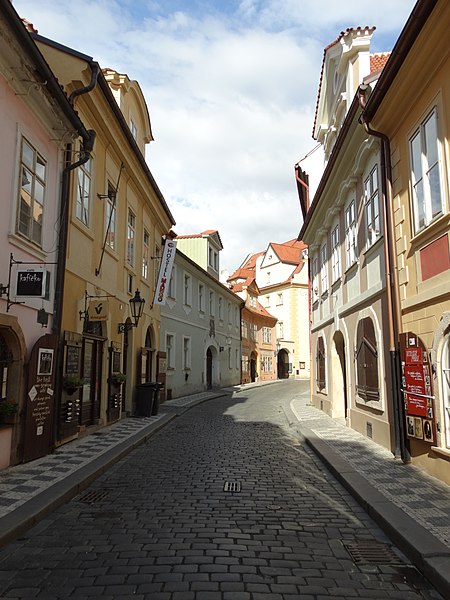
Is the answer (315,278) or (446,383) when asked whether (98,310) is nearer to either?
(446,383)

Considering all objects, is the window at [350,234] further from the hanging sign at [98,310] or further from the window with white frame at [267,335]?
the window with white frame at [267,335]

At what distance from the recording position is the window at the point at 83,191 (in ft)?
35.0

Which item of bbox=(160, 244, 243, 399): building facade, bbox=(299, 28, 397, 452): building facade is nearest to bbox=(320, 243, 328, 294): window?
bbox=(299, 28, 397, 452): building facade

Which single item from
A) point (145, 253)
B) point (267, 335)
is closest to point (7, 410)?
point (145, 253)

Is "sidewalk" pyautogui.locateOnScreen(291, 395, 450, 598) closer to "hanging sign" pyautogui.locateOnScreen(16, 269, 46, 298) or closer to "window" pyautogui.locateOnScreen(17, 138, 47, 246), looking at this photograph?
"hanging sign" pyautogui.locateOnScreen(16, 269, 46, 298)

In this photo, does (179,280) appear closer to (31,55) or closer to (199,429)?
(199,429)

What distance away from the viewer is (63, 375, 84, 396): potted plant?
955 centimetres

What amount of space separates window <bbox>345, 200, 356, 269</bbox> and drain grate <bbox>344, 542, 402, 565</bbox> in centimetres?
809

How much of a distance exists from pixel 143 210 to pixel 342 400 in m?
8.94

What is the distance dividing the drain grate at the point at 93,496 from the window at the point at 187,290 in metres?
18.4

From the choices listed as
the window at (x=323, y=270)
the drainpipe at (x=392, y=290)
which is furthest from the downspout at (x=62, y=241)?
the window at (x=323, y=270)

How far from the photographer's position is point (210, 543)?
15.7ft

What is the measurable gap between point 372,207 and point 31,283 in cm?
689

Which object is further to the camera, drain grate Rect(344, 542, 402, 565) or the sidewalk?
drain grate Rect(344, 542, 402, 565)
